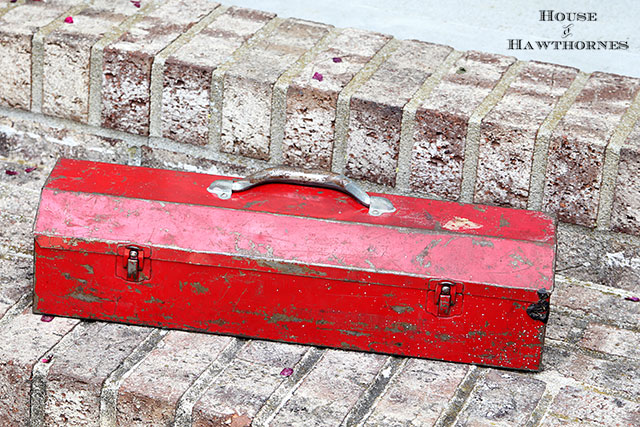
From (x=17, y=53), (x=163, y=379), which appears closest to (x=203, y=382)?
(x=163, y=379)

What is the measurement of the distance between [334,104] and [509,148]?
1.61ft

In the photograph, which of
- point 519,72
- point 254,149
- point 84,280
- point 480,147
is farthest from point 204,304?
point 519,72

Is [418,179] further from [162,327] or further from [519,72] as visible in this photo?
[162,327]

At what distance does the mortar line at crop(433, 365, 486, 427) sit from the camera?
2.81 meters

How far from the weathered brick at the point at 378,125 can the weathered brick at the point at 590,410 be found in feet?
2.75

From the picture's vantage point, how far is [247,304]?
3.02 meters

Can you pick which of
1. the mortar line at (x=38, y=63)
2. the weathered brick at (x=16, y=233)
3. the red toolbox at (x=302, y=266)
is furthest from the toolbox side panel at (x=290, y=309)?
the mortar line at (x=38, y=63)

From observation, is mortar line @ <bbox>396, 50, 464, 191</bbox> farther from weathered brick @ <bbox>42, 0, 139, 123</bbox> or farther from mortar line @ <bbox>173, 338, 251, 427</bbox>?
weathered brick @ <bbox>42, 0, 139, 123</bbox>

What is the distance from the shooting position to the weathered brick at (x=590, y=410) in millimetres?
2816

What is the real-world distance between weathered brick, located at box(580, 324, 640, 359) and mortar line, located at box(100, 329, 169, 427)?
43.2 inches

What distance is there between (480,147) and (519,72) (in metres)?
0.42

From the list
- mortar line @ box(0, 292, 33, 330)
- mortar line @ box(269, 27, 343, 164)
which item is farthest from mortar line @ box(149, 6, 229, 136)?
mortar line @ box(0, 292, 33, 330)

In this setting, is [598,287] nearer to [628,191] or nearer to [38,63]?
[628,191]

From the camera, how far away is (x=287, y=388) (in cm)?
288
